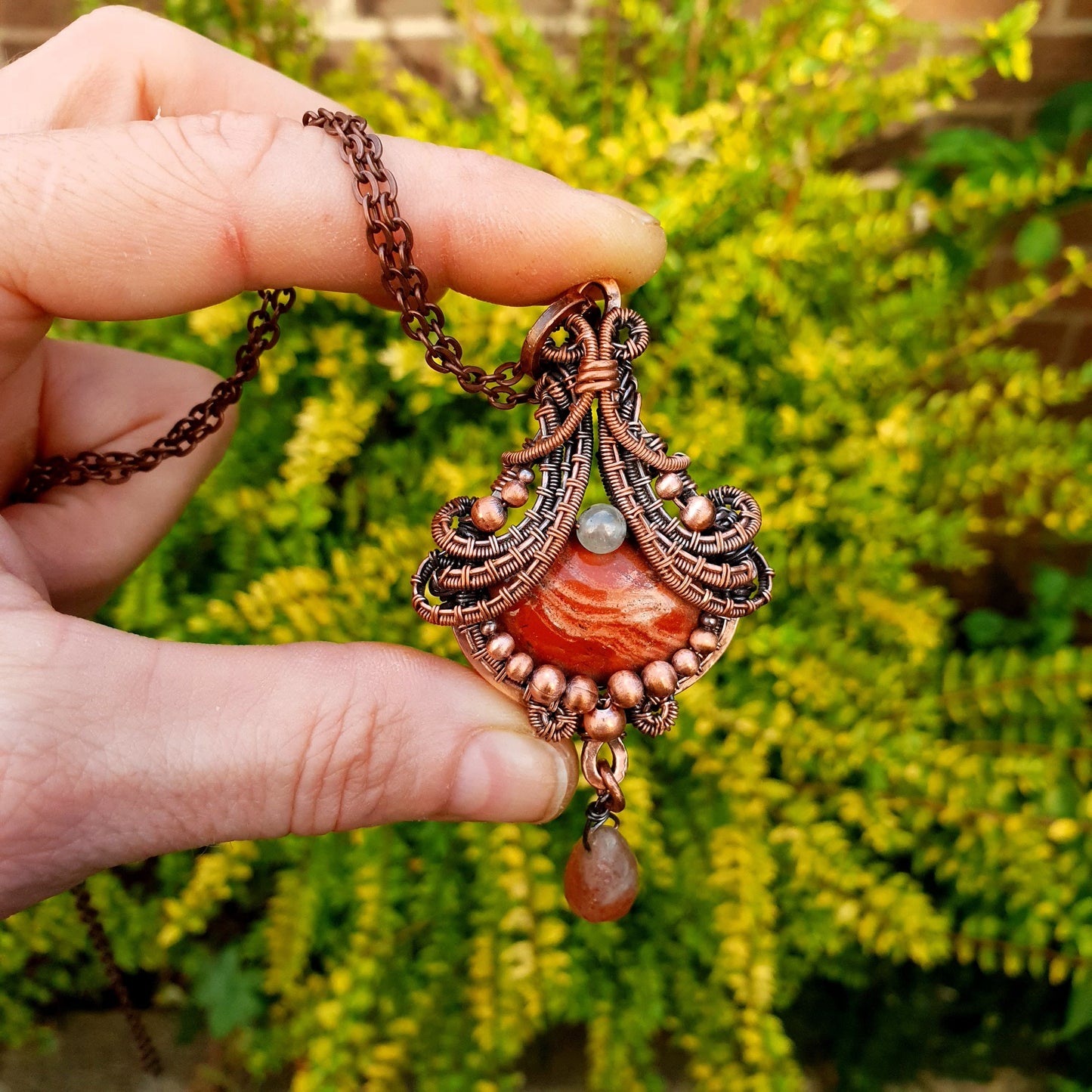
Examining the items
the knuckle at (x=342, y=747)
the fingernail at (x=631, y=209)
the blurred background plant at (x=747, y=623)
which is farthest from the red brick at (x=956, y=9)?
the knuckle at (x=342, y=747)

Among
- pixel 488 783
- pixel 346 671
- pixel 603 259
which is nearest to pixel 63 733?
pixel 346 671

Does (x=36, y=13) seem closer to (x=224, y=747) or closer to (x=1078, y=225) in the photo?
(x=224, y=747)

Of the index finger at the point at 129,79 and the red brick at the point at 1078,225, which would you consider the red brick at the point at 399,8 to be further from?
the red brick at the point at 1078,225

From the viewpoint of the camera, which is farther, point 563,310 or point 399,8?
point 399,8

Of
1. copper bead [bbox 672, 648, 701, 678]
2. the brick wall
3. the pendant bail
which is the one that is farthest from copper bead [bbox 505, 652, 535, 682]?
the brick wall

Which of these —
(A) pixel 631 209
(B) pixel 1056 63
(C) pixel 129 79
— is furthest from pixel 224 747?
(B) pixel 1056 63

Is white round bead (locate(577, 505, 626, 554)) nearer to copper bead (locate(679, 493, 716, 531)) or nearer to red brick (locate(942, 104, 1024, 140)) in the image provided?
copper bead (locate(679, 493, 716, 531))
